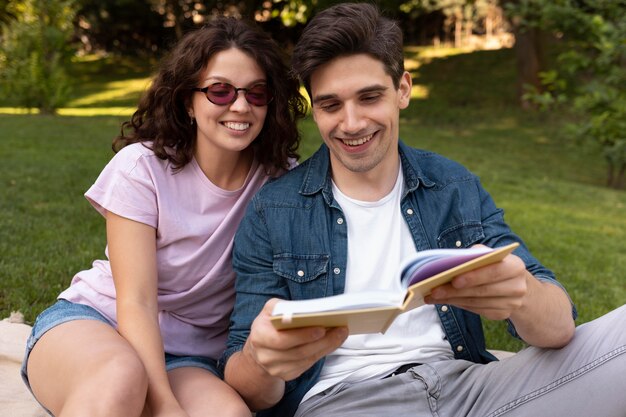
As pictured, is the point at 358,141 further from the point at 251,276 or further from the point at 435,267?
the point at 435,267

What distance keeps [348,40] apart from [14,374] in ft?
7.40

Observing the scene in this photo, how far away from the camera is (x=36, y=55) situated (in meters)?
15.8

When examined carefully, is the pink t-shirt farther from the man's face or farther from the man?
the man's face

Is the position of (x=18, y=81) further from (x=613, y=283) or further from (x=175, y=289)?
(x=175, y=289)

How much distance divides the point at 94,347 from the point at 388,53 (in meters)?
1.47

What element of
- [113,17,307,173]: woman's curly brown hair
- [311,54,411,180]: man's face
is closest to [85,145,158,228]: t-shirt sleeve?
[113,17,307,173]: woman's curly brown hair

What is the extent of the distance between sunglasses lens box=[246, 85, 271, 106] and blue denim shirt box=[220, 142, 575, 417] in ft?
1.17

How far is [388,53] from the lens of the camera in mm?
2846

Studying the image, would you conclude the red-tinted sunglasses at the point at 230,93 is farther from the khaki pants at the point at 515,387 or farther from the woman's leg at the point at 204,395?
the khaki pants at the point at 515,387

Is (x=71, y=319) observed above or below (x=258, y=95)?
below

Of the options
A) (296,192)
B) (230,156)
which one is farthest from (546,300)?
(230,156)

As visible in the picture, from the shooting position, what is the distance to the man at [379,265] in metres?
2.52

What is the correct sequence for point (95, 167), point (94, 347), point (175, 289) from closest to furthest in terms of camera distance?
point (94, 347)
point (175, 289)
point (95, 167)

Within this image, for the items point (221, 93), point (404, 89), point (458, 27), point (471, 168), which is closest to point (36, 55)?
point (471, 168)
